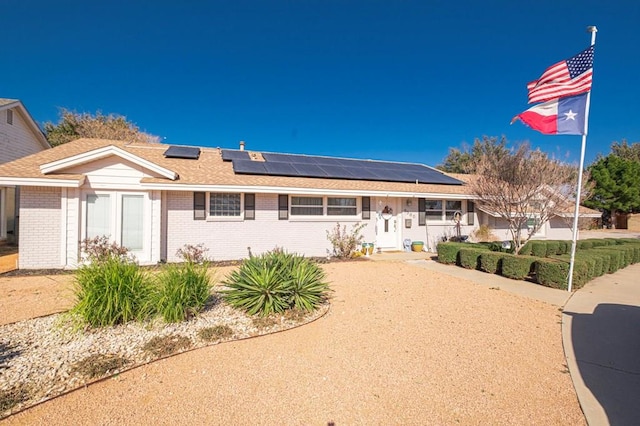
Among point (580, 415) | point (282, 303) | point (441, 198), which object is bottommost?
point (580, 415)

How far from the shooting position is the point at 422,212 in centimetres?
1308

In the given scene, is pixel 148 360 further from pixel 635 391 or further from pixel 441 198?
pixel 441 198

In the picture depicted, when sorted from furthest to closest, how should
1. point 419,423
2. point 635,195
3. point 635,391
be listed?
point 635,195 < point 635,391 < point 419,423

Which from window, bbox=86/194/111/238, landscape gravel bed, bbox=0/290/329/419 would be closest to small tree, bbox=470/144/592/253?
landscape gravel bed, bbox=0/290/329/419

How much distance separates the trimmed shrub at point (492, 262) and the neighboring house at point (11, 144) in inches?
739

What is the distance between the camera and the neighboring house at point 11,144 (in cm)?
1340

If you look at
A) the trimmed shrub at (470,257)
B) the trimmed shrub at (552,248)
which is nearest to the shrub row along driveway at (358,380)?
the trimmed shrub at (470,257)

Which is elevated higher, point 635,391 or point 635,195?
point 635,195

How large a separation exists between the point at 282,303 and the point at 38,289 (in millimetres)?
5910

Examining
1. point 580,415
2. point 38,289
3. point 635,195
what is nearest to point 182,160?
point 38,289

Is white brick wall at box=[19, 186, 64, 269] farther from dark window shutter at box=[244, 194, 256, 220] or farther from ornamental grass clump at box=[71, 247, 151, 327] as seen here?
ornamental grass clump at box=[71, 247, 151, 327]

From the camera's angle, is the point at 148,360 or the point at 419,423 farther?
the point at 148,360

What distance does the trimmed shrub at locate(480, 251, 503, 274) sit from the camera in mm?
8844

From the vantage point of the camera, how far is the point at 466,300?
629 cm
